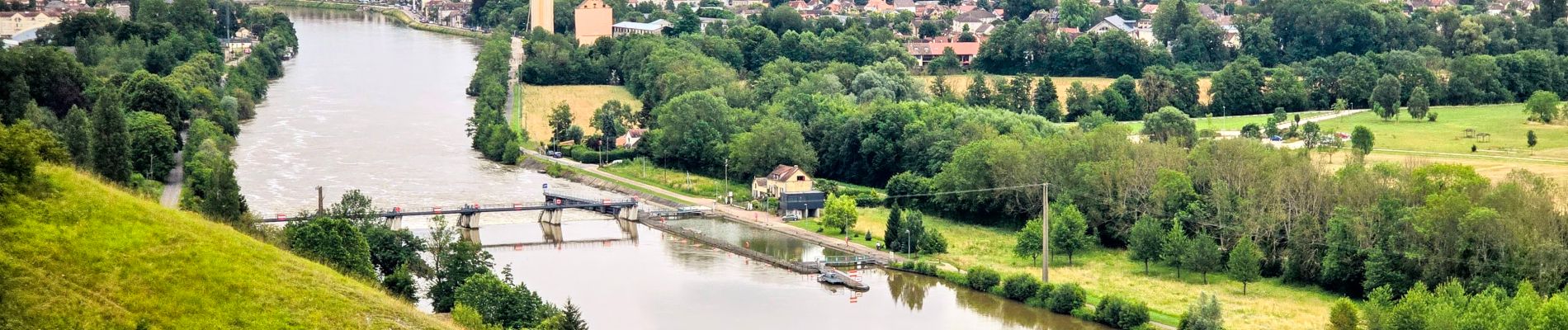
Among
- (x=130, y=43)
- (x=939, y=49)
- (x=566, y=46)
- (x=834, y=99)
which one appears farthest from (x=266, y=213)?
(x=939, y=49)

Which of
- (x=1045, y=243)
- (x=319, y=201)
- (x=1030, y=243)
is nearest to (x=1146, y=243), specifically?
(x=1030, y=243)

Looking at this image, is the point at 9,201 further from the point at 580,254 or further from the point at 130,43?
the point at 130,43

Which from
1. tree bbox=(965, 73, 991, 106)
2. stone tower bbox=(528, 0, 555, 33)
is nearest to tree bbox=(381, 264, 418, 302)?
tree bbox=(965, 73, 991, 106)

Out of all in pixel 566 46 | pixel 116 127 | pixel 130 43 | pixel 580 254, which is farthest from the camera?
pixel 566 46

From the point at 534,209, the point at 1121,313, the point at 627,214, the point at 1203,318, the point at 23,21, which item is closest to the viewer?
the point at 1203,318

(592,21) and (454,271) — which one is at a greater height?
(592,21)

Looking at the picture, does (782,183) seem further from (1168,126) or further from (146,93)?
(146,93)

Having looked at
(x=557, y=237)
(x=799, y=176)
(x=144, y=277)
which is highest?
(x=144, y=277)

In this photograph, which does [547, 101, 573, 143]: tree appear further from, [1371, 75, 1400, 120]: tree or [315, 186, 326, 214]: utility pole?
[1371, 75, 1400, 120]: tree
